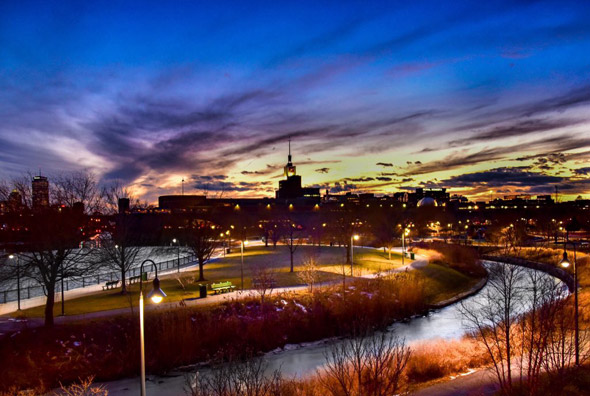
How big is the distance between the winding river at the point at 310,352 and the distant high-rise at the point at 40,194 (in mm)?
11271

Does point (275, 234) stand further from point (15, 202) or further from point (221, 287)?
point (15, 202)

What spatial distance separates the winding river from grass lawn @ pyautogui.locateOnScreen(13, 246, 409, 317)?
7.03 metres

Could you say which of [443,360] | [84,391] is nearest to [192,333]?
[84,391]

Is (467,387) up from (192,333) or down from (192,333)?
down

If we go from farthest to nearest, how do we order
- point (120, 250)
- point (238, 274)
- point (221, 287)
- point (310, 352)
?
point (238, 274), point (120, 250), point (221, 287), point (310, 352)

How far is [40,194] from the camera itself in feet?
86.4

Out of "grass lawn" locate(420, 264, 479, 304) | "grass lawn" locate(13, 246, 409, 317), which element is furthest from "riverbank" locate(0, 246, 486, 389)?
"grass lawn" locate(420, 264, 479, 304)

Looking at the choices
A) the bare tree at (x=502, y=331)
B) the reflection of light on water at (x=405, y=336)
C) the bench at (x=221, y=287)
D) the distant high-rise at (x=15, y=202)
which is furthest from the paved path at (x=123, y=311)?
the bare tree at (x=502, y=331)

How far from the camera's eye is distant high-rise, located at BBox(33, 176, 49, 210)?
83.0 feet

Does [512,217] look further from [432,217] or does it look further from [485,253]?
[485,253]

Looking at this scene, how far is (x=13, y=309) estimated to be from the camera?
29.2 m

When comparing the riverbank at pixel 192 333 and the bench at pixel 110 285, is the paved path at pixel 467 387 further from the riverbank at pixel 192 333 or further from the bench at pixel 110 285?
the bench at pixel 110 285

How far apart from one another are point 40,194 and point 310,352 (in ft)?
64.2

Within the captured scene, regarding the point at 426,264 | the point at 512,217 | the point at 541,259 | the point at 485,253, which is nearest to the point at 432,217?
the point at 512,217
